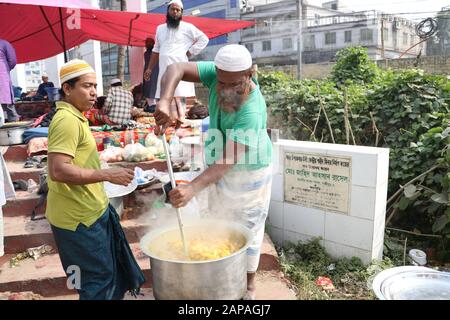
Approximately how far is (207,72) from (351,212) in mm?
2160

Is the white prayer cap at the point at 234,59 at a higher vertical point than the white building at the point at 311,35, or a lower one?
lower

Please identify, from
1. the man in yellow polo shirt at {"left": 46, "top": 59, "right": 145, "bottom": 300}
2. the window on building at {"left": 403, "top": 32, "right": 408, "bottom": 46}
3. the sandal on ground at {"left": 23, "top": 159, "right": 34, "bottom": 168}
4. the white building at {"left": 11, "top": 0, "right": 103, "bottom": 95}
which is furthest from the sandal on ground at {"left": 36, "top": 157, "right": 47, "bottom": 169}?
the window on building at {"left": 403, "top": 32, "right": 408, "bottom": 46}

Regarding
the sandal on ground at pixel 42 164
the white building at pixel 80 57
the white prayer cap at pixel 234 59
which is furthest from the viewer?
the white building at pixel 80 57

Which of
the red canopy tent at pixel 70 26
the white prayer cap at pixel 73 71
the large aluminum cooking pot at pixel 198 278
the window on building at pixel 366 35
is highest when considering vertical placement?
the window on building at pixel 366 35

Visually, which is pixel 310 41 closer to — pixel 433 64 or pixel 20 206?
pixel 433 64

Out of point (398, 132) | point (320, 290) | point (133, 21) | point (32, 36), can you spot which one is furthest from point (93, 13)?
point (320, 290)

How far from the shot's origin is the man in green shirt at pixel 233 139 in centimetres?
239

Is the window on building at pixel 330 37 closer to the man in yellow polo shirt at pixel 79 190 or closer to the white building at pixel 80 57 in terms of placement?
the white building at pixel 80 57

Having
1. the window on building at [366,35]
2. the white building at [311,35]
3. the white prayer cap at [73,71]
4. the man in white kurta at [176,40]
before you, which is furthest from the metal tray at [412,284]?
the window on building at [366,35]

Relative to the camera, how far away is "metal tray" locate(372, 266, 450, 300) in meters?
2.41

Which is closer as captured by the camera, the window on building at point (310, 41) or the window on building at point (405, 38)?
the window on building at point (310, 41)

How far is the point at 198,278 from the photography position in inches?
79.7

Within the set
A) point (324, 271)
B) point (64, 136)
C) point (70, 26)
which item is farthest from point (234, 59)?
point (70, 26)

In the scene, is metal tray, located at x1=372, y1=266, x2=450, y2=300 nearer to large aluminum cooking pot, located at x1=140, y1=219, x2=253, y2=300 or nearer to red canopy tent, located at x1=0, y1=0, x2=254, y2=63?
large aluminum cooking pot, located at x1=140, y1=219, x2=253, y2=300
